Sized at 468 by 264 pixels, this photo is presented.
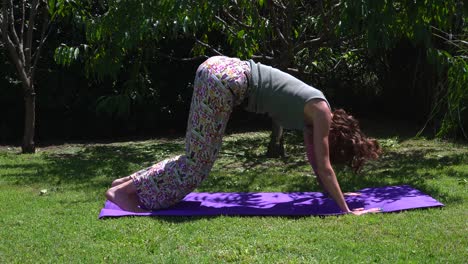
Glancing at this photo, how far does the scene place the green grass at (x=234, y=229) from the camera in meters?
3.86

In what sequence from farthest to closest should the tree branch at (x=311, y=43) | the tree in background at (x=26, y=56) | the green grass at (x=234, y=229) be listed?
the tree in background at (x=26, y=56)
the tree branch at (x=311, y=43)
the green grass at (x=234, y=229)

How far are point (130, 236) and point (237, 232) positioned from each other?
74 centimetres

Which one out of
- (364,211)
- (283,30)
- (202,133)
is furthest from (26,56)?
(364,211)

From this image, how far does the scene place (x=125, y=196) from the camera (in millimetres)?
5145

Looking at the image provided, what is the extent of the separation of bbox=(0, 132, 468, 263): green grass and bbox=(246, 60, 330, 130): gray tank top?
828 mm

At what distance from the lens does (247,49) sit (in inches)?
290

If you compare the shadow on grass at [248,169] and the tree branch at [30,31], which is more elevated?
the tree branch at [30,31]

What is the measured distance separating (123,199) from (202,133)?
86cm

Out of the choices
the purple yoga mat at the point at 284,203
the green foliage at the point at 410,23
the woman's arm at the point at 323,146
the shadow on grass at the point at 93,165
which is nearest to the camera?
the woman's arm at the point at 323,146

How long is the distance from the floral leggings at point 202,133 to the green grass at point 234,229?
0.32 m

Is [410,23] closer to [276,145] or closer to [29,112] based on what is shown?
[276,145]

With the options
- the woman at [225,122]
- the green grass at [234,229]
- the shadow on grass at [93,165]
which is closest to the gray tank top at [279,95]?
the woman at [225,122]

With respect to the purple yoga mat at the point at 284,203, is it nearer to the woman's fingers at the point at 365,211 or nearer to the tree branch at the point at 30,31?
the woman's fingers at the point at 365,211

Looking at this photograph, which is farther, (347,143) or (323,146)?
(347,143)
